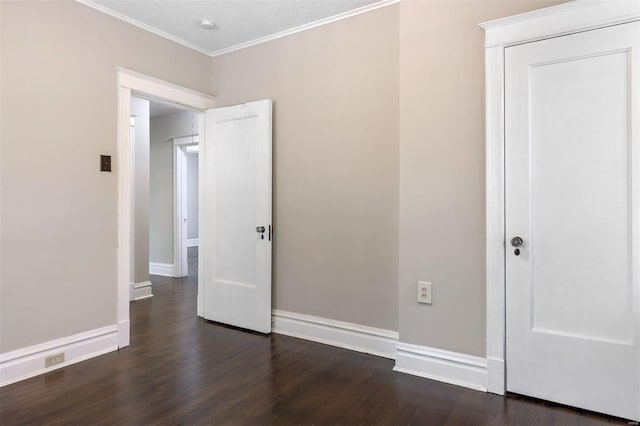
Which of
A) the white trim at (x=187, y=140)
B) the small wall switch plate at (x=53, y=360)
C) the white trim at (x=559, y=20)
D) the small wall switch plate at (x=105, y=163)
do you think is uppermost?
the white trim at (x=187, y=140)

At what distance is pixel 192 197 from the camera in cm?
1055

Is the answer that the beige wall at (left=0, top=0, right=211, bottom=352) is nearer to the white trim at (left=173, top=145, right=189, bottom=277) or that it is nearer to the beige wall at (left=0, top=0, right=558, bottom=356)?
the beige wall at (left=0, top=0, right=558, bottom=356)

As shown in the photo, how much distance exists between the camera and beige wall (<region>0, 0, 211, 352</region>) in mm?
2529

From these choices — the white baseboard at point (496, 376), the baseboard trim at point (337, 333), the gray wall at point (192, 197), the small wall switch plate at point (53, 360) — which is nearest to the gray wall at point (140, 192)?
the small wall switch plate at point (53, 360)

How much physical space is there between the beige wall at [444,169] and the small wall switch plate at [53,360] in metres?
2.47

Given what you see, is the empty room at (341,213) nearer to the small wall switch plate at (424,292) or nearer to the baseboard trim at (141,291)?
the small wall switch plate at (424,292)

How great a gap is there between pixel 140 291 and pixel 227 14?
11.4ft

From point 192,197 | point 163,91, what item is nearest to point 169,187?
point 163,91

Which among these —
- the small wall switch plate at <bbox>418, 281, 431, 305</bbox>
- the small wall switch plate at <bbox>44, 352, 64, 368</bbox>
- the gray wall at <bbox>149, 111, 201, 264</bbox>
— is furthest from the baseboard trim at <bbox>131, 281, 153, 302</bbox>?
the small wall switch plate at <bbox>418, 281, 431, 305</bbox>

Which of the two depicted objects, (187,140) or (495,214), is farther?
(187,140)

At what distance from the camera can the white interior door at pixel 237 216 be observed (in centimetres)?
352

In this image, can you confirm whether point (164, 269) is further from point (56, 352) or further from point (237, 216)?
point (56, 352)

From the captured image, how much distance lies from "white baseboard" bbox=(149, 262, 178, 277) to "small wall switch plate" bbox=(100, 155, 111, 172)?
3.41 metres

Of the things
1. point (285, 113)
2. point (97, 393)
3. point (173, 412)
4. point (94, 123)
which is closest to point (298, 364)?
point (173, 412)
